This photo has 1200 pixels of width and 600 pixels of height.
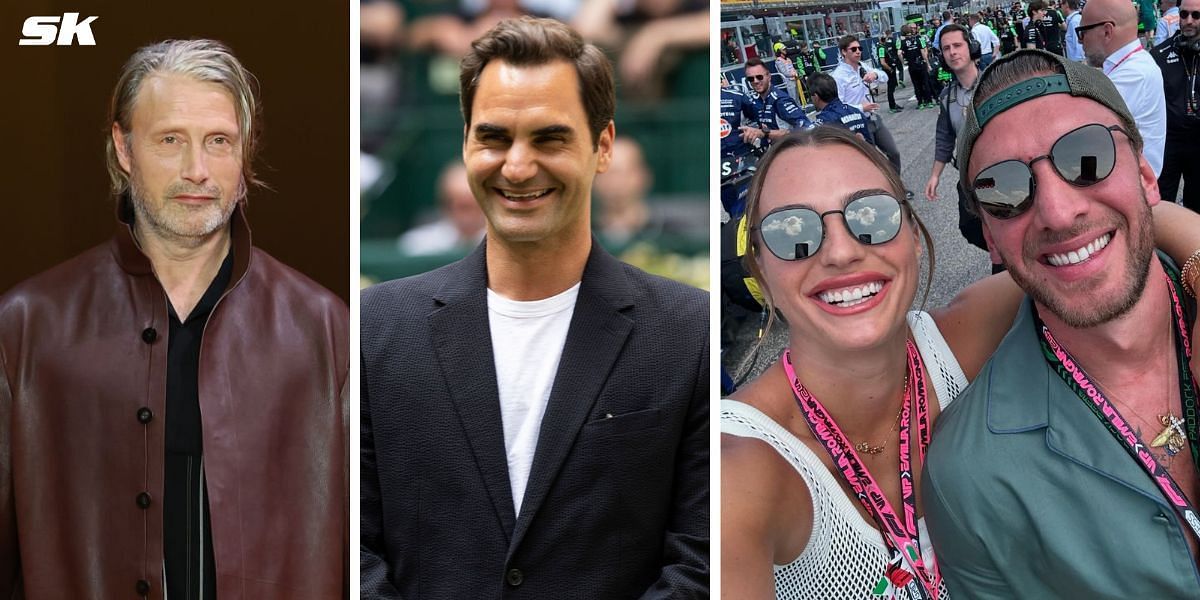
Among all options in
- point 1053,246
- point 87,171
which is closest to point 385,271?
point 87,171

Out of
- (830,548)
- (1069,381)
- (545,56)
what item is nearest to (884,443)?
(830,548)

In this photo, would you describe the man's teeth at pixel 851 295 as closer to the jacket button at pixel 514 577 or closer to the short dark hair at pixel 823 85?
the short dark hair at pixel 823 85

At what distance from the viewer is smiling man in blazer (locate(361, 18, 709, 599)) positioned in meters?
3.67

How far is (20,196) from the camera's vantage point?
388cm

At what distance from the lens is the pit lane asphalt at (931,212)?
363 centimetres

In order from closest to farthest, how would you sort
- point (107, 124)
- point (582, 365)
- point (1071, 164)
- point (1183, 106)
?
point (1071, 164)
point (1183, 106)
point (582, 365)
point (107, 124)

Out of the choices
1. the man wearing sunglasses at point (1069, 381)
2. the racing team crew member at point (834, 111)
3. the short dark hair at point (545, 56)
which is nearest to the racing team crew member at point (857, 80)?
the racing team crew member at point (834, 111)

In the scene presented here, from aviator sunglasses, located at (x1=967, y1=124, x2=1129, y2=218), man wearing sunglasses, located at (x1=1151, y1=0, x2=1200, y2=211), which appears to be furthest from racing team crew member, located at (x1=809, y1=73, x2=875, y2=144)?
man wearing sunglasses, located at (x1=1151, y1=0, x2=1200, y2=211)

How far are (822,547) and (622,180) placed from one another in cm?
128

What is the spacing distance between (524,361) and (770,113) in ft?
3.52

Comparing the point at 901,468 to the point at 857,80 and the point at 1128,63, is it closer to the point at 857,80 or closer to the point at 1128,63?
the point at 857,80

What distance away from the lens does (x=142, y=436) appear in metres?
3.74

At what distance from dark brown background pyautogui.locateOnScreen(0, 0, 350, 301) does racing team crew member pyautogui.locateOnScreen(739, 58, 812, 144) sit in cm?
128

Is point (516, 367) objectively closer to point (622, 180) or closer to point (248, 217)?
point (622, 180)
